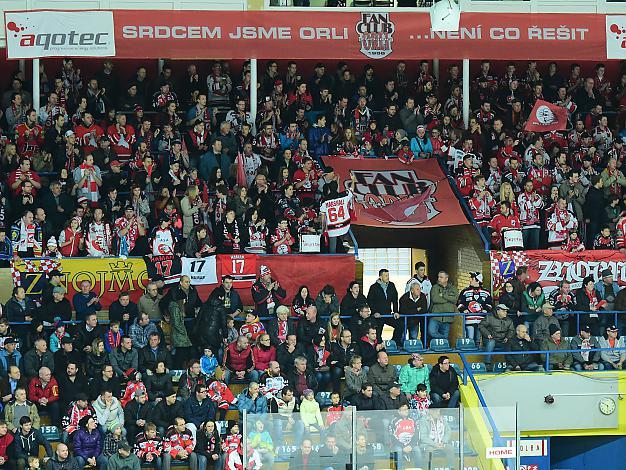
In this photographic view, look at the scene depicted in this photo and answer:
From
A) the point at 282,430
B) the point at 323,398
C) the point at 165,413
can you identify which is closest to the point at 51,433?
the point at 165,413

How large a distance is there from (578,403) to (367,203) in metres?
4.82

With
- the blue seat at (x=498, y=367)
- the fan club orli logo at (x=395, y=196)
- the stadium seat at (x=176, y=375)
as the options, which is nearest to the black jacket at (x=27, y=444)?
the stadium seat at (x=176, y=375)

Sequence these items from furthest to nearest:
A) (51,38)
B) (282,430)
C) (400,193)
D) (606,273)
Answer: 1. (400,193)
2. (51,38)
3. (606,273)
4. (282,430)

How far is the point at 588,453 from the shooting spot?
21.8m

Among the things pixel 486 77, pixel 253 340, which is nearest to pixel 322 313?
pixel 253 340

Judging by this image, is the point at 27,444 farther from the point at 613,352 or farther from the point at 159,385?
the point at 613,352

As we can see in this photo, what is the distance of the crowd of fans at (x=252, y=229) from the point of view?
1891 cm

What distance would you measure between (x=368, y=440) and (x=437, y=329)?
13.5 feet

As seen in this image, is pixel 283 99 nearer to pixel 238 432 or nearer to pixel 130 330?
pixel 130 330

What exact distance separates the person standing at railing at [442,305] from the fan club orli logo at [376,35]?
4332 mm

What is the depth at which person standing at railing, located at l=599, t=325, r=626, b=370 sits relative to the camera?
21.4 meters

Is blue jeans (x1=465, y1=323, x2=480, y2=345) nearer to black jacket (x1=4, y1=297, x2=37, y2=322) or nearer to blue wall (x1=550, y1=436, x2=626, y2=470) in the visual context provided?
blue wall (x1=550, y1=436, x2=626, y2=470)

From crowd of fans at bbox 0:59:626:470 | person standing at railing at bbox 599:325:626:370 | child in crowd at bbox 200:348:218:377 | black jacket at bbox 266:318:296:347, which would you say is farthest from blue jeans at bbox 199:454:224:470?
person standing at railing at bbox 599:325:626:370

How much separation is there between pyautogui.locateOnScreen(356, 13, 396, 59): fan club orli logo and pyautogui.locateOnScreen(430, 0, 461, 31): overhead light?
247 cm
